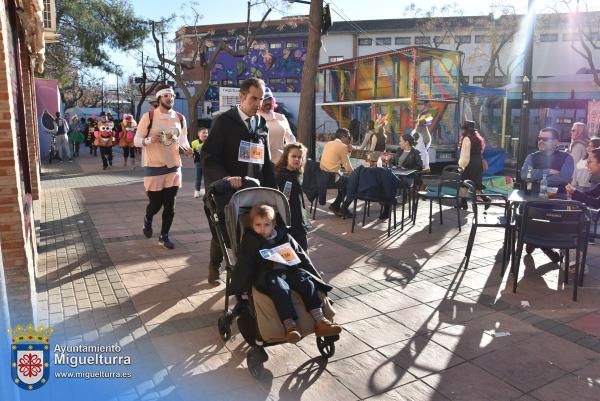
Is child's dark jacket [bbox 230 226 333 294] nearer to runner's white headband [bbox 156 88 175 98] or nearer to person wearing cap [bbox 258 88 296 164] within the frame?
runner's white headband [bbox 156 88 175 98]

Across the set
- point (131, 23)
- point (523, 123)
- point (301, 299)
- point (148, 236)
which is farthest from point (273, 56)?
point (301, 299)

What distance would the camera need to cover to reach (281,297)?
338 cm

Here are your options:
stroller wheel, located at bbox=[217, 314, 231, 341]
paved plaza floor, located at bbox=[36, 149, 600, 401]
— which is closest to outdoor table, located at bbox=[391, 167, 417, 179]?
paved plaza floor, located at bbox=[36, 149, 600, 401]

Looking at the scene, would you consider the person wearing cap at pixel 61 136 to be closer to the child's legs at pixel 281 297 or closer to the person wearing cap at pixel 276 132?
the person wearing cap at pixel 276 132

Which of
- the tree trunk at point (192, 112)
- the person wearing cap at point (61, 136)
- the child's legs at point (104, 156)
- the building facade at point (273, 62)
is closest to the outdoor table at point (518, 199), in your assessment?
the child's legs at point (104, 156)

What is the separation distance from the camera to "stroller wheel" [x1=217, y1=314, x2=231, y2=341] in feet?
12.5

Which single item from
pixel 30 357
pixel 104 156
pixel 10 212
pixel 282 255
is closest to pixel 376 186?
pixel 282 255

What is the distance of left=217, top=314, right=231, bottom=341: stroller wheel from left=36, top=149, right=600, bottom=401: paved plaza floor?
0.06m

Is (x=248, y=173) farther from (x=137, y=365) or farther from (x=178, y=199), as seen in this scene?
A: (x=178, y=199)

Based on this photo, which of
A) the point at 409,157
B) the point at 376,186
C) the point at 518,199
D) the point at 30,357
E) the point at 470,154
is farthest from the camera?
the point at 470,154

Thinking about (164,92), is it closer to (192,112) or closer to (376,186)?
(376,186)

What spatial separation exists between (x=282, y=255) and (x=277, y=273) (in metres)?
0.13

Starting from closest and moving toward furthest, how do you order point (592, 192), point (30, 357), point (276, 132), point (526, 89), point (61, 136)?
point (30, 357)
point (592, 192)
point (276, 132)
point (526, 89)
point (61, 136)

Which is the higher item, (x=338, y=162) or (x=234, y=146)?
(x=234, y=146)
